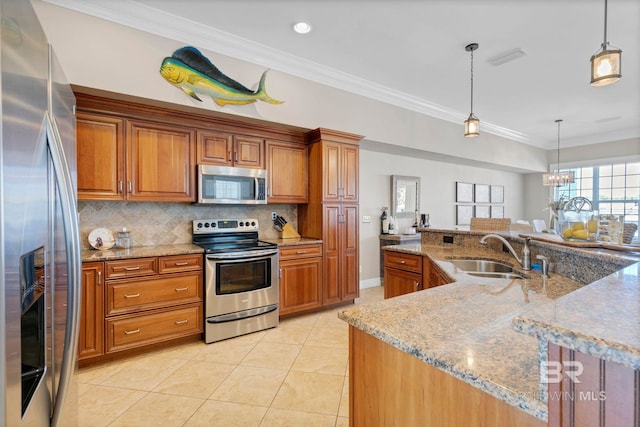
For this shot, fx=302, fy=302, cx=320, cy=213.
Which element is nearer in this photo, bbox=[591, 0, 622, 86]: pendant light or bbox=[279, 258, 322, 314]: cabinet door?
bbox=[591, 0, 622, 86]: pendant light

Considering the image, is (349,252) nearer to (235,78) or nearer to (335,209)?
(335,209)

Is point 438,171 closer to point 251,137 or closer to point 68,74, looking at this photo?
point 251,137

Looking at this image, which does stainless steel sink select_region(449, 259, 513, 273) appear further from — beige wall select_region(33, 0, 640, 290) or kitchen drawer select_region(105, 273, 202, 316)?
kitchen drawer select_region(105, 273, 202, 316)

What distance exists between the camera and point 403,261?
2.89 meters

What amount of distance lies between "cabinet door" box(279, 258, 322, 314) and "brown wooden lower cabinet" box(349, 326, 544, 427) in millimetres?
2300

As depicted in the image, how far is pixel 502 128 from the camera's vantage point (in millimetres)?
6145

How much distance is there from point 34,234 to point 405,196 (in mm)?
5079

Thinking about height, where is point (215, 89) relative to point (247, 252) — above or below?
above

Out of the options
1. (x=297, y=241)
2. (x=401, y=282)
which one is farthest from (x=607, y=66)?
(x=297, y=241)

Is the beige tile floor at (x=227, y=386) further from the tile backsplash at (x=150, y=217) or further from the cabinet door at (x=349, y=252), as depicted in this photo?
the tile backsplash at (x=150, y=217)

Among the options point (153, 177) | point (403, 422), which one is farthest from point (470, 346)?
point (153, 177)

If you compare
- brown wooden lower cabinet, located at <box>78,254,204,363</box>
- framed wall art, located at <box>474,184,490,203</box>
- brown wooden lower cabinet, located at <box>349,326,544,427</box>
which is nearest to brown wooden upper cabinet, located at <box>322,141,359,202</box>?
brown wooden lower cabinet, located at <box>78,254,204,363</box>

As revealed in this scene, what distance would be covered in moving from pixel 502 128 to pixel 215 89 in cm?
573

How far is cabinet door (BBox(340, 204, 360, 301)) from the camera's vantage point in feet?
12.6
